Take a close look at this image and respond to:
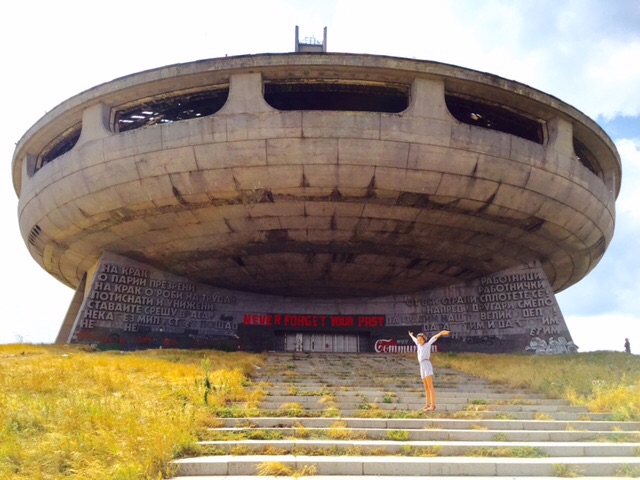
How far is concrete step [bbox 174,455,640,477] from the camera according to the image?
21.9 feet

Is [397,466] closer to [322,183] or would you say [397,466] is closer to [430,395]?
[430,395]

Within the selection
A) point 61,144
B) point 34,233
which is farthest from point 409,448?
point 34,233

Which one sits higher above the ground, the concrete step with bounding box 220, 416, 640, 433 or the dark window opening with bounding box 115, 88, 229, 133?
the dark window opening with bounding box 115, 88, 229, 133

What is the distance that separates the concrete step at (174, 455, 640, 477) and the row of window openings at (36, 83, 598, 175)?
52.3 feet

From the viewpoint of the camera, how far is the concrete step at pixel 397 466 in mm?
6664

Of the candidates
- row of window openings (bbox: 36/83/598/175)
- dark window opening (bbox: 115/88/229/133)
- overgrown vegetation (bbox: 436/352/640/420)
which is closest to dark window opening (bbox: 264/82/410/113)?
row of window openings (bbox: 36/83/598/175)

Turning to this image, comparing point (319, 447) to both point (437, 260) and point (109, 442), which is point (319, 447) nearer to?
point (109, 442)

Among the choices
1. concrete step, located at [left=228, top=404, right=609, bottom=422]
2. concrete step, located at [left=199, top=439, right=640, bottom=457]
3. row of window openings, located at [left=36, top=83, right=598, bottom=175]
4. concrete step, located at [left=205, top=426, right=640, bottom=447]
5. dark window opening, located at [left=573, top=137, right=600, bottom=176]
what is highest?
row of window openings, located at [left=36, top=83, right=598, bottom=175]

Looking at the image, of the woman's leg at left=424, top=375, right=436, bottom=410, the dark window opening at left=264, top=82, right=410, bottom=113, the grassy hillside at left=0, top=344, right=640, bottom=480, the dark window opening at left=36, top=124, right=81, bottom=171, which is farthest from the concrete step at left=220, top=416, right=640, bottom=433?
the dark window opening at left=36, top=124, right=81, bottom=171

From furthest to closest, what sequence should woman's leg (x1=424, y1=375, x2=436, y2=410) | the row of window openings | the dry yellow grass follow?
the row of window openings, woman's leg (x1=424, y1=375, x2=436, y2=410), the dry yellow grass

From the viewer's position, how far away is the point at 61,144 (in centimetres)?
2484

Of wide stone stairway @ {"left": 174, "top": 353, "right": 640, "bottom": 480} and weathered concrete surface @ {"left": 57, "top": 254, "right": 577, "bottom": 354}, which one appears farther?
weathered concrete surface @ {"left": 57, "top": 254, "right": 577, "bottom": 354}

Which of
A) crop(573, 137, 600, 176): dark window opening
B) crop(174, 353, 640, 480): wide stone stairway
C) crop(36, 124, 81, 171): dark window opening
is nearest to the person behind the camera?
crop(174, 353, 640, 480): wide stone stairway

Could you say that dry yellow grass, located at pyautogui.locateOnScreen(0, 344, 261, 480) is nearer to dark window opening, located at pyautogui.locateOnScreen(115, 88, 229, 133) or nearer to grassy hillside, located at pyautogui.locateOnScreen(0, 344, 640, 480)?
grassy hillside, located at pyautogui.locateOnScreen(0, 344, 640, 480)
